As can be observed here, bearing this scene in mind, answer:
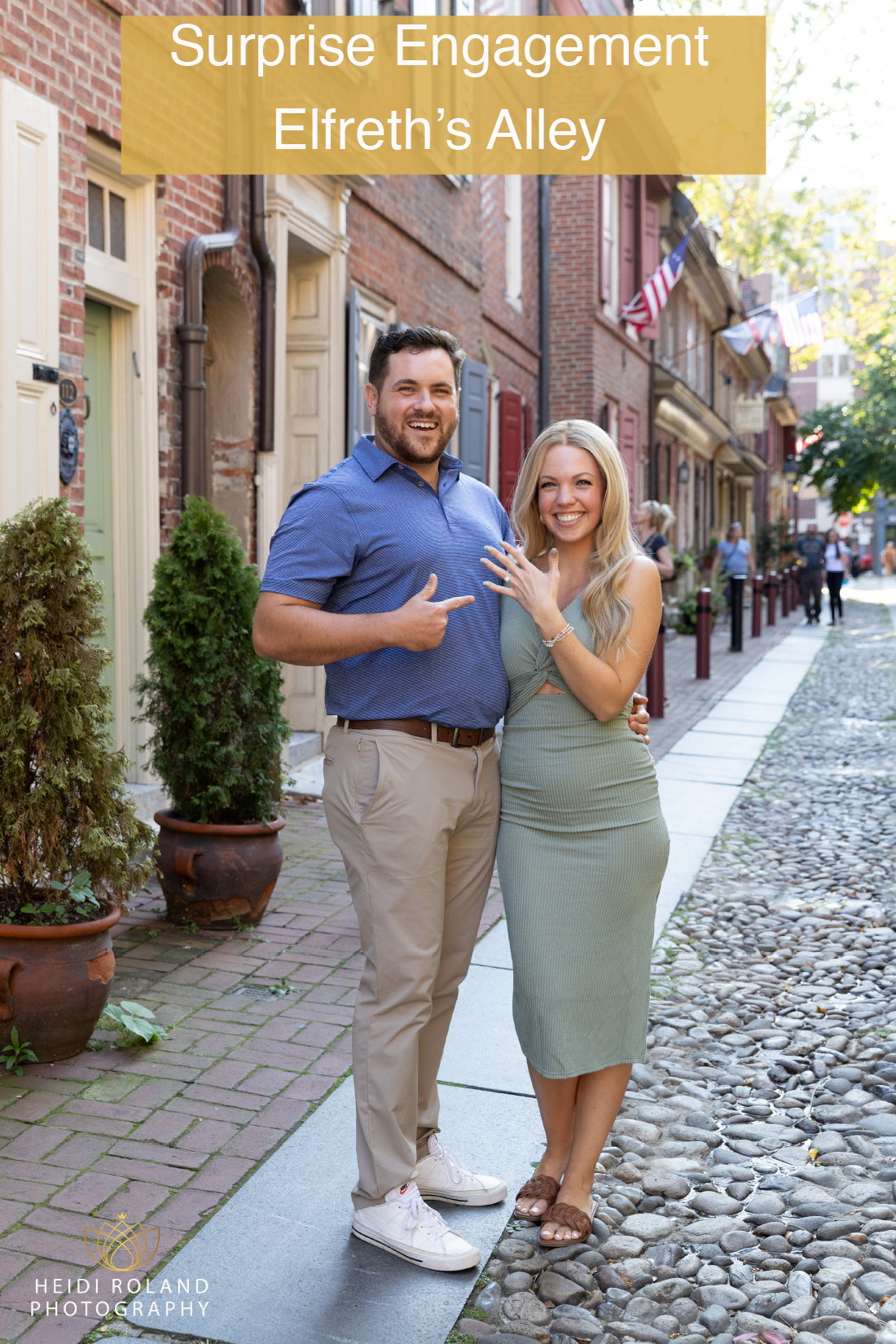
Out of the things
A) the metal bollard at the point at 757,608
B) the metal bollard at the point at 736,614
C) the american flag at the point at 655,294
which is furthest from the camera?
the metal bollard at the point at 757,608

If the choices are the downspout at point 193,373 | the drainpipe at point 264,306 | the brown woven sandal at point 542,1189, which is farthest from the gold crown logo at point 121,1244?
the drainpipe at point 264,306

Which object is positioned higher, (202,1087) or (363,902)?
A: (363,902)

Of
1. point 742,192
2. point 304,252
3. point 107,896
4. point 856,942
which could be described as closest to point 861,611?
point 742,192

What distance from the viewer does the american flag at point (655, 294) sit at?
16.5 metres

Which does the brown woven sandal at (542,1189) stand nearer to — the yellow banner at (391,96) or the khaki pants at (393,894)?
the khaki pants at (393,894)

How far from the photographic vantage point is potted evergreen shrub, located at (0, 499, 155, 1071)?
3.59 meters

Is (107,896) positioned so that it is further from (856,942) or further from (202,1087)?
(856,942)

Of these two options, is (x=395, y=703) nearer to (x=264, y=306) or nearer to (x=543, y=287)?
(x=264, y=306)

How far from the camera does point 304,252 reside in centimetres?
850

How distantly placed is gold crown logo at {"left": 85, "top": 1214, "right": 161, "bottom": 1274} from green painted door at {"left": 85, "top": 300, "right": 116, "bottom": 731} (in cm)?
368

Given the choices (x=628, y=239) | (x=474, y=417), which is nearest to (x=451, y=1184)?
(x=474, y=417)

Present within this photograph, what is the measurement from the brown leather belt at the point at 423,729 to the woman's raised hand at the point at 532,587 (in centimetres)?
29

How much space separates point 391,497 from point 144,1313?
1730mm

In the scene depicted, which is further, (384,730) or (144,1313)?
(384,730)
